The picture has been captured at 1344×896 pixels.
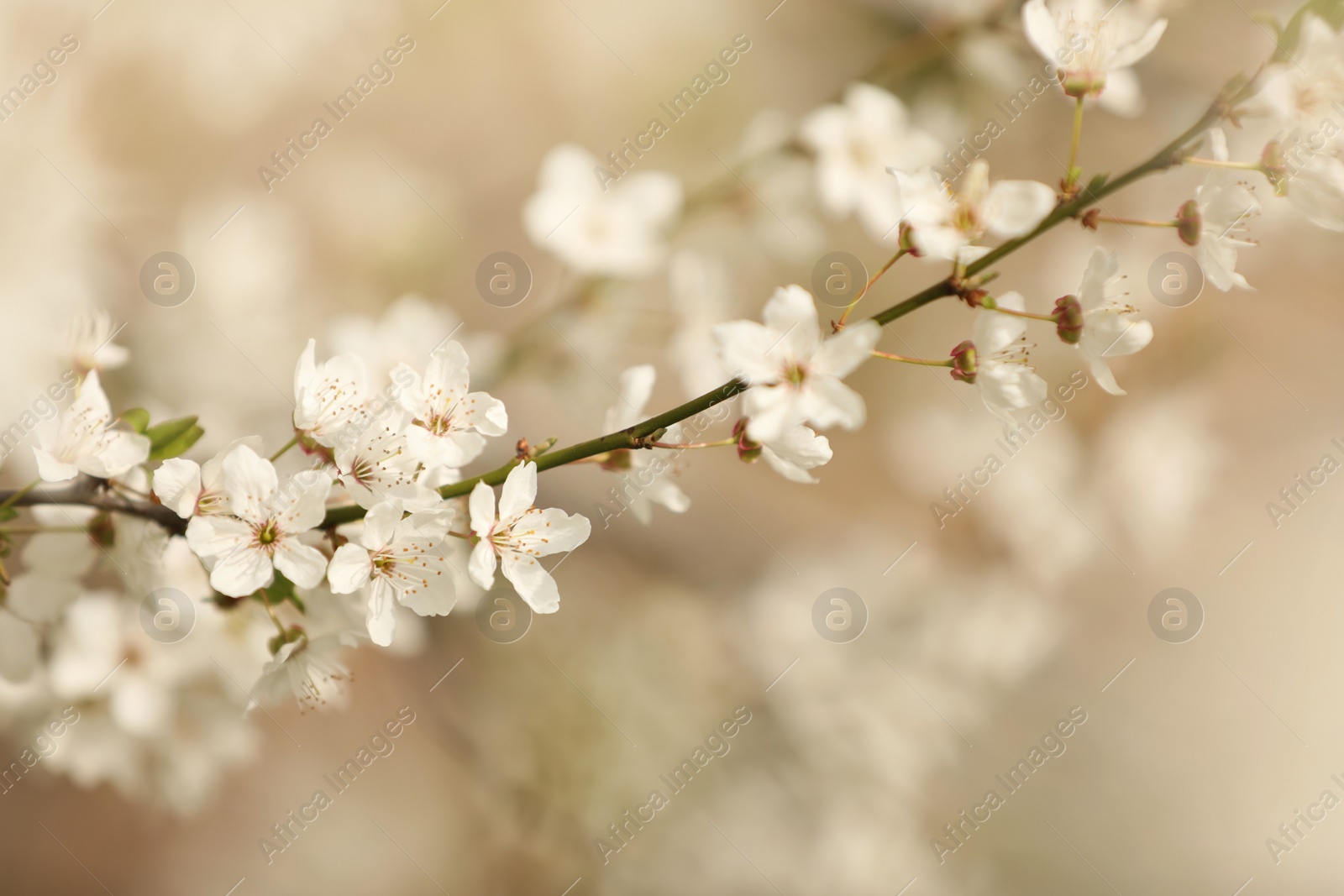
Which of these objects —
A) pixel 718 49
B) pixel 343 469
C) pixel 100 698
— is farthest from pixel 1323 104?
pixel 718 49

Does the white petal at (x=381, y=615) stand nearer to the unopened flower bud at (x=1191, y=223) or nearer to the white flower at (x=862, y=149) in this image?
the unopened flower bud at (x=1191, y=223)

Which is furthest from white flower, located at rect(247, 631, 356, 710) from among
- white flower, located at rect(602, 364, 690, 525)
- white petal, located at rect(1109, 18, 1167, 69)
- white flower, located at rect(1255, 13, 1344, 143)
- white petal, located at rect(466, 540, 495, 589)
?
white flower, located at rect(1255, 13, 1344, 143)

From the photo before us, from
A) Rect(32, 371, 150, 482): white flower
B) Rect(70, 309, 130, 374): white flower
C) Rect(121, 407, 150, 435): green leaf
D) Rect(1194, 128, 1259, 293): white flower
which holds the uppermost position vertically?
Rect(70, 309, 130, 374): white flower

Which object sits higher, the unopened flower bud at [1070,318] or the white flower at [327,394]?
the white flower at [327,394]

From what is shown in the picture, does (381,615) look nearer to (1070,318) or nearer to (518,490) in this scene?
(518,490)

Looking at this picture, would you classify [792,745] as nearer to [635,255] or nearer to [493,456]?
[493,456]

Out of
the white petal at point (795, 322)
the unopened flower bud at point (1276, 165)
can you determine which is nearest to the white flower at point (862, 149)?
the unopened flower bud at point (1276, 165)

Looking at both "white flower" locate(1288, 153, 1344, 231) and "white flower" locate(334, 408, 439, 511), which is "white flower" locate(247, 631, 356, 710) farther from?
"white flower" locate(1288, 153, 1344, 231)
